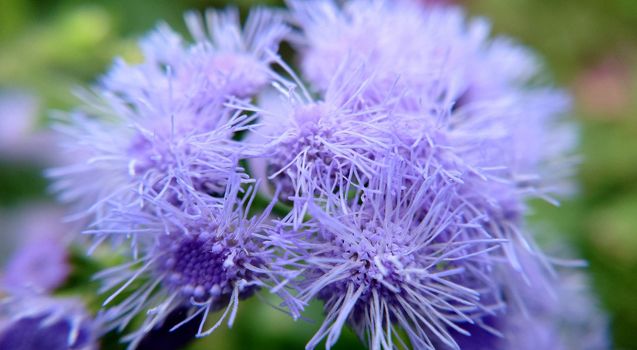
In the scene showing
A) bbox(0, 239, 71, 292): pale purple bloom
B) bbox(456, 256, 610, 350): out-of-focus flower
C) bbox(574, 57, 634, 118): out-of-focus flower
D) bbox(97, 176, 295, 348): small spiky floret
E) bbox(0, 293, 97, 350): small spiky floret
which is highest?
bbox(574, 57, 634, 118): out-of-focus flower

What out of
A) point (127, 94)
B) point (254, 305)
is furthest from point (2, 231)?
point (127, 94)

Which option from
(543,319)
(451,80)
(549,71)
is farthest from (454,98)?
(549,71)

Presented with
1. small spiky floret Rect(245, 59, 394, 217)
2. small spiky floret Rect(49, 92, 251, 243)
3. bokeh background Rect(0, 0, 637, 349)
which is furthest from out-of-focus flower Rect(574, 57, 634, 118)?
small spiky floret Rect(49, 92, 251, 243)

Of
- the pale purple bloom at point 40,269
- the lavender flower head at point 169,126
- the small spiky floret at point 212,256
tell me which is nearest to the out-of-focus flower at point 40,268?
the pale purple bloom at point 40,269

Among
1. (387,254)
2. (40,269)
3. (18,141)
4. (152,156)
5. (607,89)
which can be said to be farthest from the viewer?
(607,89)

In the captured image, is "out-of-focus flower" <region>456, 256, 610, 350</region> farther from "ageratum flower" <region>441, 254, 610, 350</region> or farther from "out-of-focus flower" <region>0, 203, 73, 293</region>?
"out-of-focus flower" <region>0, 203, 73, 293</region>

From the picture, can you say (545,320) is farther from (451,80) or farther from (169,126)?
(169,126)
